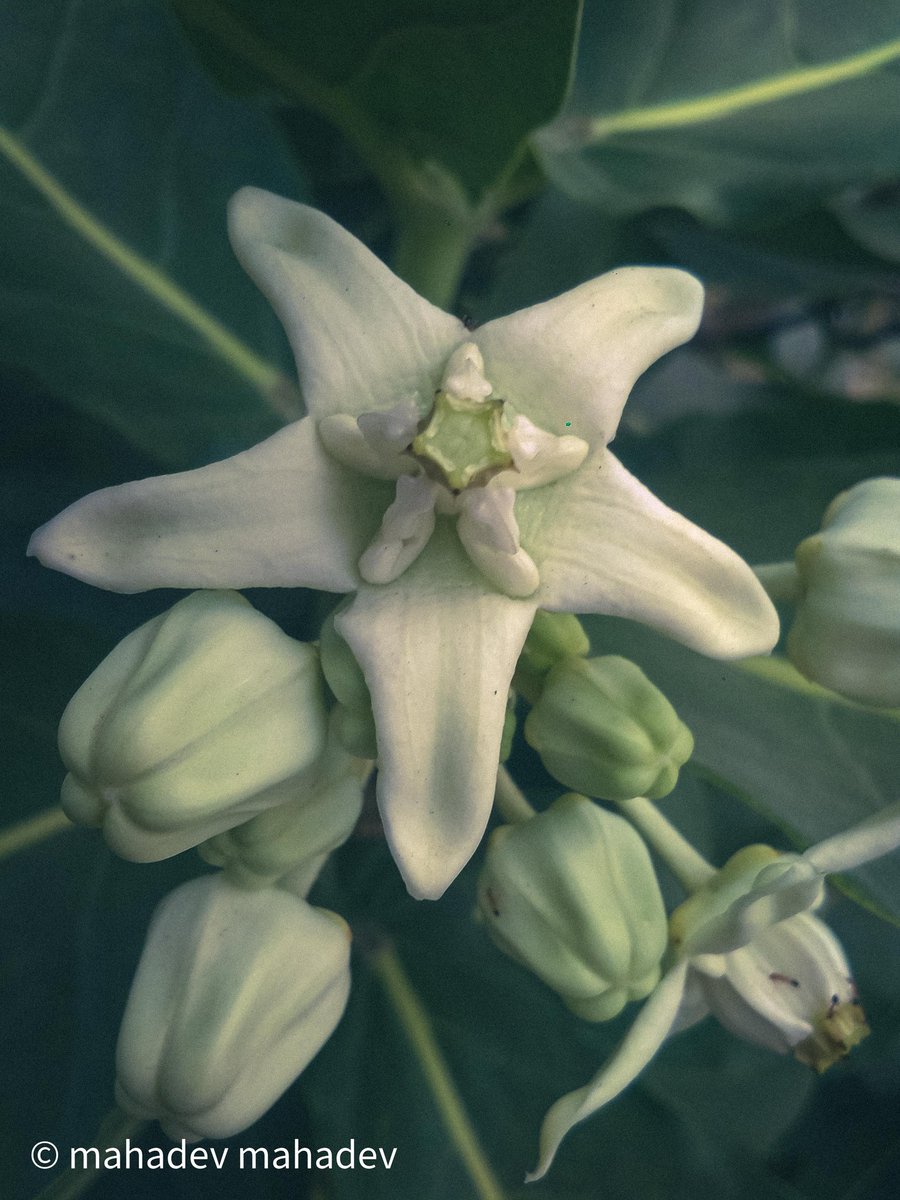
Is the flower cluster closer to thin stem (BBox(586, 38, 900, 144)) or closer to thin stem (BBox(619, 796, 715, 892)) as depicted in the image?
thin stem (BBox(619, 796, 715, 892))

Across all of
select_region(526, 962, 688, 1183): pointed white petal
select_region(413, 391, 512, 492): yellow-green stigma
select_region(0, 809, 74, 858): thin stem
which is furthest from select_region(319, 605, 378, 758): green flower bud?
select_region(0, 809, 74, 858): thin stem

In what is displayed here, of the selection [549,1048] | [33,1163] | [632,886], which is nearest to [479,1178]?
[549,1048]

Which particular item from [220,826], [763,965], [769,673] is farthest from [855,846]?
[220,826]

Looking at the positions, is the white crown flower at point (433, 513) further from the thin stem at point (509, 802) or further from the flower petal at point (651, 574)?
the thin stem at point (509, 802)

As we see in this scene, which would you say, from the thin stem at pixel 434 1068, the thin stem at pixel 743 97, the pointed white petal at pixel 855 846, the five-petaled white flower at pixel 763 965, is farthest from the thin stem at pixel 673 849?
the thin stem at pixel 743 97

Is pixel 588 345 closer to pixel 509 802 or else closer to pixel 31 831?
pixel 509 802
